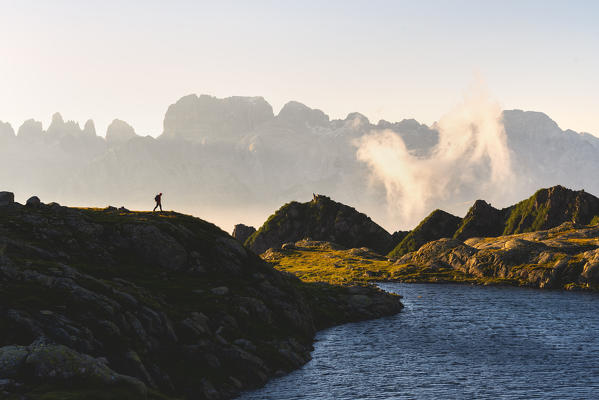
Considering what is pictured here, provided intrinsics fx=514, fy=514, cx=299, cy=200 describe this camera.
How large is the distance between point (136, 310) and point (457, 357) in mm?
49952

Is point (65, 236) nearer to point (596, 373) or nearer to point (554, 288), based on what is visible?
point (596, 373)

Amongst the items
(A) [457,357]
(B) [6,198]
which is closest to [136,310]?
(B) [6,198]

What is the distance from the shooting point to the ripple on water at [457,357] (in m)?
64.1

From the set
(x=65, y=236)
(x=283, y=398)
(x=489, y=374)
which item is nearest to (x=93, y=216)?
(x=65, y=236)

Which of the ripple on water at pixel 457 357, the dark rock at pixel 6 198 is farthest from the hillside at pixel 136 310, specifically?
the ripple on water at pixel 457 357

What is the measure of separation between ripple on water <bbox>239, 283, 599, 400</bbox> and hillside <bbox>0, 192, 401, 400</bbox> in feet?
19.7

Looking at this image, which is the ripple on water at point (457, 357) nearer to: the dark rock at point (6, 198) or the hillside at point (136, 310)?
the hillside at point (136, 310)

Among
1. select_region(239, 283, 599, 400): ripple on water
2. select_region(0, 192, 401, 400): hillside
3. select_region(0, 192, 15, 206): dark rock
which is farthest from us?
select_region(0, 192, 15, 206): dark rock

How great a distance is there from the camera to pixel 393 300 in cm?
13300

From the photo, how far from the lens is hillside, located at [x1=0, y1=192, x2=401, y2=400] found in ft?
142

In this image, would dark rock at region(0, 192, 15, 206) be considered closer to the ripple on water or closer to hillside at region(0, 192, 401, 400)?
hillside at region(0, 192, 401, 400)

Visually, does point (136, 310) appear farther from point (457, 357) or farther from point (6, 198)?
point (457, 357)

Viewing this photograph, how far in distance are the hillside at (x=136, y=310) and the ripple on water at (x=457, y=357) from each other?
602 centimetres

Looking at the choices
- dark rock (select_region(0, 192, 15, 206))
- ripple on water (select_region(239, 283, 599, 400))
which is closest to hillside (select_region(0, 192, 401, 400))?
dark rock (select_region(0, 192, 15, 206))
